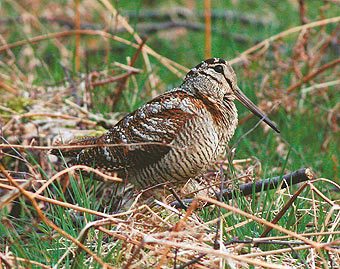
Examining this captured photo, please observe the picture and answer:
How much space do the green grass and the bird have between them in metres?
0.20

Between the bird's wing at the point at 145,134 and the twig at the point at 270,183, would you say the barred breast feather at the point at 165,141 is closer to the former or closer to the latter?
the bird's wing at the point at 145,134

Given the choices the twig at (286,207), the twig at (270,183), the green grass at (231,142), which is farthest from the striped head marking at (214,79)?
the twig at (286,207)

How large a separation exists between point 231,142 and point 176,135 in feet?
3.76

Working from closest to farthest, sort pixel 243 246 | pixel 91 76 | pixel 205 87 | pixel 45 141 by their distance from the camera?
pixel 243 246
pixel 205 87
pixel 45 141
pixel 91 76

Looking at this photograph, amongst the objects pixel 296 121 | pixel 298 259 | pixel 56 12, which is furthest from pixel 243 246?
pixel 56 12

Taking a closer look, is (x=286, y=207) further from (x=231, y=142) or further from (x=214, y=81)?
(x=231, y=142)

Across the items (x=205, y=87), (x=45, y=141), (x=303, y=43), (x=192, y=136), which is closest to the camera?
(x=192, y=136)

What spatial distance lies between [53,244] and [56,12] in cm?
574

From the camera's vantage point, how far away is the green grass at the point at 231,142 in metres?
3.55

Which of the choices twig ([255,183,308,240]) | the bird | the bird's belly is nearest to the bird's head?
the bird

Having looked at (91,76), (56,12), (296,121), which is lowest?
(296,121)

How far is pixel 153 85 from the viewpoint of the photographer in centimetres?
615

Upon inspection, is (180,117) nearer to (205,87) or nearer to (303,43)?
(205,87)

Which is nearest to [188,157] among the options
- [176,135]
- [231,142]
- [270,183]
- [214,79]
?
[176,135]
